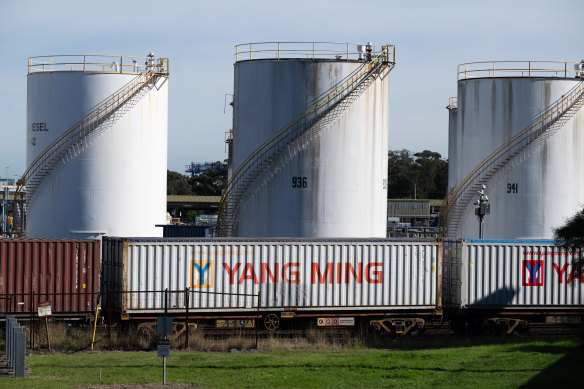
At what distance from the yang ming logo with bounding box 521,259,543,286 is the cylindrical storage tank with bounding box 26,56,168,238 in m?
20.1

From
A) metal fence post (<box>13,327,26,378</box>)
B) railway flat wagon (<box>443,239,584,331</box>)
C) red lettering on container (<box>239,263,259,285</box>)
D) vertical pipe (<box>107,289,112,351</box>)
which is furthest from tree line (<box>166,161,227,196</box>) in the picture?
metal fence post (<box>13,327,26,378</box>)

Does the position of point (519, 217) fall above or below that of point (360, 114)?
below

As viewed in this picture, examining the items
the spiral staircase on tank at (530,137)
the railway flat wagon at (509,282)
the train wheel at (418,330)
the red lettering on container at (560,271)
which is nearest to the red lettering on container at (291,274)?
the train wheel at (418,330)

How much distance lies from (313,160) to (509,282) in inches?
417

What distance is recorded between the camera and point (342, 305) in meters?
32.4

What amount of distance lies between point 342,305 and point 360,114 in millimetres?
11138

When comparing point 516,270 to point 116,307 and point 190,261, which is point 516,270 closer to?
point 190,261

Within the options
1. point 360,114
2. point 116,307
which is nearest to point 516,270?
point 360,114

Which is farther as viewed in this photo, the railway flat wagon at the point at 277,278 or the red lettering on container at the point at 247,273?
the red lettering on container at the point at 247,273

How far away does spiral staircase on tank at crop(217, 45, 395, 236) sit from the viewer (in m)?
40.2

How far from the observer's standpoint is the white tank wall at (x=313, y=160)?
132 ft

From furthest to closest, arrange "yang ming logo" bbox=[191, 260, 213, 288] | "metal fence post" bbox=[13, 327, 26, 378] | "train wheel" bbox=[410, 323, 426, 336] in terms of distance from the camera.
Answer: "train wheel" bbox=[410, 323, 426, 336] < "yang ming logo" bbox=[191, 260, 213, 288] < "metal fence post" bbox=[13, 327, 26, 378]

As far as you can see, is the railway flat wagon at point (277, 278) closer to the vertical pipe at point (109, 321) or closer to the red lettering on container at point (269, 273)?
the red lettering on container at point (269, 273)

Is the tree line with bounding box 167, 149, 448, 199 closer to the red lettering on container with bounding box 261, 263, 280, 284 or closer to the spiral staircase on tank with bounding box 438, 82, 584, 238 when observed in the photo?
the spiral staircase on tank with bounding box 438, 82, 584, 238
